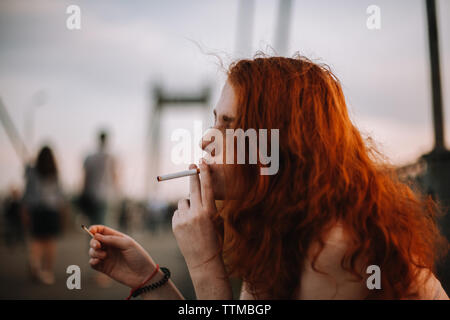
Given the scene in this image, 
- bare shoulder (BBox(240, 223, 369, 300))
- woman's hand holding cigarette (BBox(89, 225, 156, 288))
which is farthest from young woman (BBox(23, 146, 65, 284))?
bare shoulder (BBox(240, 223, 369, 300))

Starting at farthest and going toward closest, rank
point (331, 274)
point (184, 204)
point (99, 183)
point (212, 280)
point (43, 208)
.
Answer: point (43, 208) → point (99, 183) → point (184, 204) → point (212, 280) → point (331, 274)

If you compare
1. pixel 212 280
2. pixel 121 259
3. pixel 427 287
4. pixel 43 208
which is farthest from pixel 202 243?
pixel 43 208

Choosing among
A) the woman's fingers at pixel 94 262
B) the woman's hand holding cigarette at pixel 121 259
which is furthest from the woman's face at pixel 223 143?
the woman's fingers at pixel 94 262

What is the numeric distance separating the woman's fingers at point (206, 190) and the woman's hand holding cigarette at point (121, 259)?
0.29m

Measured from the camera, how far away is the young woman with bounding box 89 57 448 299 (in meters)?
0.93

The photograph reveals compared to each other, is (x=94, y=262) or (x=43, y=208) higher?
(x=94, y=262)

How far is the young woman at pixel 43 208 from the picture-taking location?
14.8 feet

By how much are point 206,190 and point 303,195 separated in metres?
0.29

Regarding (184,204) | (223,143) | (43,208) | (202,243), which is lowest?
(43,208)

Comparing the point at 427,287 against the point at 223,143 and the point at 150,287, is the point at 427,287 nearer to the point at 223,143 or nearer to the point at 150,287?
the point at 223,143

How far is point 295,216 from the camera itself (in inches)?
40.3

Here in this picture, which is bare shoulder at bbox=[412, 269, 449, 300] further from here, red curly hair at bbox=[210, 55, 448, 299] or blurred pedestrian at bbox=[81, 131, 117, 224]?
blurred pedestrian at bbox=[81, 131, 117, 224]

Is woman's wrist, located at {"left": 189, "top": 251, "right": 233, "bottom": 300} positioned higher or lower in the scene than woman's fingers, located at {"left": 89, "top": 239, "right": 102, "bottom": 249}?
lower

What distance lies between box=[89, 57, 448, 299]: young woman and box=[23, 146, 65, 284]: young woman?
3888 mm
